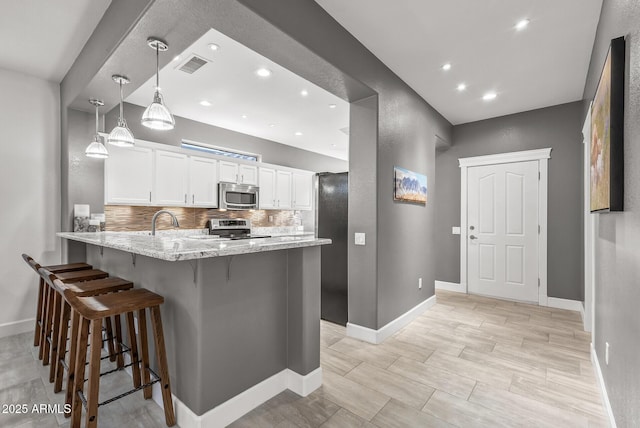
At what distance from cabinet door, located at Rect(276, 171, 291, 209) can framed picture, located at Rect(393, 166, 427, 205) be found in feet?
9.93

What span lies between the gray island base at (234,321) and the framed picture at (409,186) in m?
1.51

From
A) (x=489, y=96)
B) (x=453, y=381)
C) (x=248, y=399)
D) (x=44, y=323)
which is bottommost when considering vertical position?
(x=453, y=381)

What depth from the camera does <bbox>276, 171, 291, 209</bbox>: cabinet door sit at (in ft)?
19.9

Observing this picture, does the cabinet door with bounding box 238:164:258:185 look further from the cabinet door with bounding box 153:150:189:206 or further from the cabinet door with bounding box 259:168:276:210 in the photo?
the cabinet door with bounding box 153:150:189:206

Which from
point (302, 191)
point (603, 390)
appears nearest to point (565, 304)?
point (603, 390)

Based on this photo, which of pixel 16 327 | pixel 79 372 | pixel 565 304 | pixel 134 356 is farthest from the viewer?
pixel 565 304

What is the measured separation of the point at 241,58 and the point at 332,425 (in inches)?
123

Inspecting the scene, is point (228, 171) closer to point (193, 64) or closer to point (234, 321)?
point (193, 64)

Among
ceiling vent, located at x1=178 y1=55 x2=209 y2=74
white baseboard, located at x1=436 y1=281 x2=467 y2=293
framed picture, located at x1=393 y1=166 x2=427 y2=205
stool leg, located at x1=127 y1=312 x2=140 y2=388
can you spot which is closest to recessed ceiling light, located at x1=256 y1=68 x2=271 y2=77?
ceiling vent, located at x1=178 y1=55 x2=209 y2=74

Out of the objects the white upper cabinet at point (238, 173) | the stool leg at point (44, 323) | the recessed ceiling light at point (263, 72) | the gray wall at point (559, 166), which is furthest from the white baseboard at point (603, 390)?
the white upper cabinet at point (238, 173)

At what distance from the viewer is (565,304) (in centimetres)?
412

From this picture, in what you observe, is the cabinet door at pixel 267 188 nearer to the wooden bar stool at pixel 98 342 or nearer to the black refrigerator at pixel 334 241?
the black refrigerator at pixel 334 241

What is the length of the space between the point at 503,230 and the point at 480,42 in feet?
9.52

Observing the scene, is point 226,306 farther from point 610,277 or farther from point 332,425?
point 610,277
